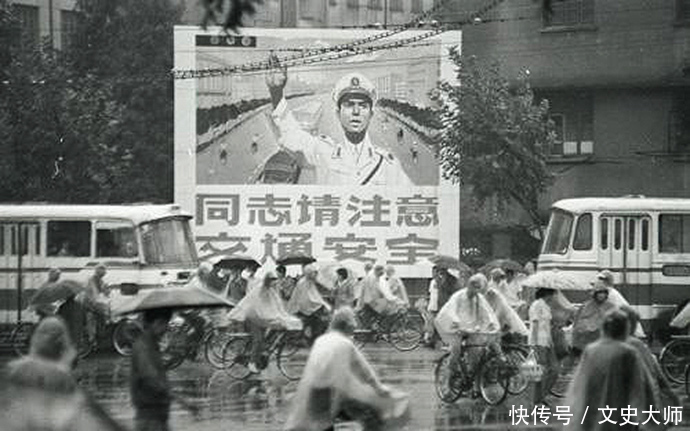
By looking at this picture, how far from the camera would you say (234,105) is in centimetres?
4066

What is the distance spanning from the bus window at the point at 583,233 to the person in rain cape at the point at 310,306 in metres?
A: 5.04

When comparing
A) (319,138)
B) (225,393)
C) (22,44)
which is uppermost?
(22,44)

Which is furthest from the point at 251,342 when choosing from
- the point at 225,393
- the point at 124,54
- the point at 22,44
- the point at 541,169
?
the point at 124,54

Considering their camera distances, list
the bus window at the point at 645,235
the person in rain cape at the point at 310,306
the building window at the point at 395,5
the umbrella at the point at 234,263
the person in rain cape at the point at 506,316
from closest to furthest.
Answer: the person in rain cape at the point at 506,316
the person in rain cape at the point at 310,306
the bus window at the point at 645,235
the umbrella at the point at 234,263
the building window at the point at 395,5

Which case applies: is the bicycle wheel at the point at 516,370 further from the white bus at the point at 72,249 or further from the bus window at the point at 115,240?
the bus window at the point at 115,240

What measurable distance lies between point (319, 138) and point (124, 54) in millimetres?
9898

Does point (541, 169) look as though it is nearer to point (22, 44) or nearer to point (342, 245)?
point (342, 245)

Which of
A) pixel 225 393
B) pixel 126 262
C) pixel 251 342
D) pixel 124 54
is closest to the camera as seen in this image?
pixel 225 393

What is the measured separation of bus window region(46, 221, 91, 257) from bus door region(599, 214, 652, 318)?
9.92 meters

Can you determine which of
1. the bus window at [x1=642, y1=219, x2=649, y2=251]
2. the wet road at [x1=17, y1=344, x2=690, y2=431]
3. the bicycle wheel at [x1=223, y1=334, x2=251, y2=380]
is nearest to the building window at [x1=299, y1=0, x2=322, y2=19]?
the wet road at [x1=17, y1=344, x2=690, y2=431]

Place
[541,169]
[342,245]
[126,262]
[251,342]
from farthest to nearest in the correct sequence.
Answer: [342,245] < [541,169] < [126,262] < [251,342]

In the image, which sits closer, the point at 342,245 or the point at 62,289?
the point at 62,289

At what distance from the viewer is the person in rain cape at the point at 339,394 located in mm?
11898

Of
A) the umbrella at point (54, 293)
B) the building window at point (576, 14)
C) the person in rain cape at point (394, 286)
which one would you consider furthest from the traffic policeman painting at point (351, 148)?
the umbrella at point (54, 293)
